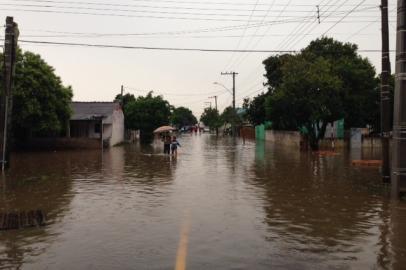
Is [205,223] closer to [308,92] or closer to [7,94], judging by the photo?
[7,94]

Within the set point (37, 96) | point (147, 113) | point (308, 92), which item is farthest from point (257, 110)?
point (37, 96)

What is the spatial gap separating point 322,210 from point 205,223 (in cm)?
315

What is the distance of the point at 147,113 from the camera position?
Result: 64.1 metres

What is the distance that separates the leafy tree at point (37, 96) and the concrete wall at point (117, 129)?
9.66 meters

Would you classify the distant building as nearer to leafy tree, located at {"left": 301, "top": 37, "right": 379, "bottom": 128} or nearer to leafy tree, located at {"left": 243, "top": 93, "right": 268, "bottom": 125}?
leafy tree, located at {"left": 243, "top": 93, "right": 268, "bottom": 125}

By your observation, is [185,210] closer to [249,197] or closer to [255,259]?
[249,197]

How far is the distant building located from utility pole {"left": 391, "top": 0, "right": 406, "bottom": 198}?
109ft

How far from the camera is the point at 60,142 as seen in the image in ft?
136

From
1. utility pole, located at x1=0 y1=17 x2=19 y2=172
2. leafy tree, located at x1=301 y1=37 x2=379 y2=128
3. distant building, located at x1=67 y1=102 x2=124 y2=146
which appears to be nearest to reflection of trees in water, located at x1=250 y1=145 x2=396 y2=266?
utility pole, located at x1=0 y1=17 x2=19 y2=172

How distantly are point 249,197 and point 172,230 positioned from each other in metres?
4.74

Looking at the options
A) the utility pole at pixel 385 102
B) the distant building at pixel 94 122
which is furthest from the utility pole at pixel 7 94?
the distant building at pixel 94 122

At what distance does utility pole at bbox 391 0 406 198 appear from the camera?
522 inches

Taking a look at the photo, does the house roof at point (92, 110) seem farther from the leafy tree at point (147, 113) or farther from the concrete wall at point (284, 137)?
the concrete wall at point (284, 137)

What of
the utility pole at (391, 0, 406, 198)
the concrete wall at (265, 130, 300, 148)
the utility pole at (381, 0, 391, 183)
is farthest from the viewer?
the concrete wall at (265, 130, 300, 148)
